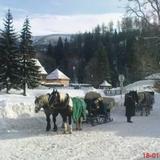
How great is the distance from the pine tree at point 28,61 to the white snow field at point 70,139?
3317 centimetres

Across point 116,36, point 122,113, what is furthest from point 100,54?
point 122,113

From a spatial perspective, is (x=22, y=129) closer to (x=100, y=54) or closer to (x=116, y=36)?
(x=100, y=54)

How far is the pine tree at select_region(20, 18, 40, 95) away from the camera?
188ft

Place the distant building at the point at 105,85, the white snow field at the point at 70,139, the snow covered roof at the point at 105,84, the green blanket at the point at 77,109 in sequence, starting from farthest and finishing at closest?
the snow covered roof at the point at 105,84
the distant building at the point at 105,85
the green blanket at the point at 77,109
the white snow field at the point at 70,139

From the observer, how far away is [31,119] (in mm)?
22469

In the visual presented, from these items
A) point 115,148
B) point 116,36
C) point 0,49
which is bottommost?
point 115,148

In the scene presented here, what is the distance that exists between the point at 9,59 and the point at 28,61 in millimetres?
3337

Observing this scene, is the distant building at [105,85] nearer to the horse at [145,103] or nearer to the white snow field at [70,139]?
the horse at [145,103]

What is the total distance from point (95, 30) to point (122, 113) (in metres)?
145

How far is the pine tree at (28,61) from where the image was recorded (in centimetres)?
5725

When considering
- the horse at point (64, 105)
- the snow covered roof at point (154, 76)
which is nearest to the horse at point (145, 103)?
the horse at point (64, 105)
